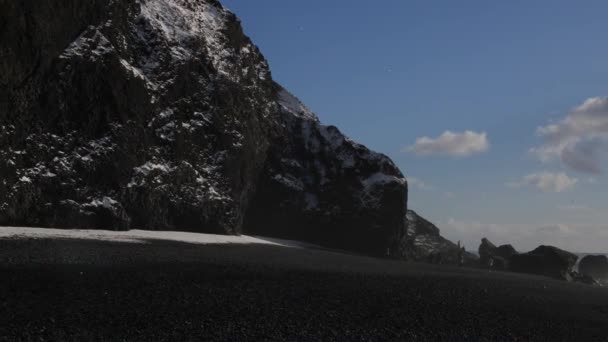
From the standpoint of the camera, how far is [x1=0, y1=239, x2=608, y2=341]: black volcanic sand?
11430 mm

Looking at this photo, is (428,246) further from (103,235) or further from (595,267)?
(103,235)

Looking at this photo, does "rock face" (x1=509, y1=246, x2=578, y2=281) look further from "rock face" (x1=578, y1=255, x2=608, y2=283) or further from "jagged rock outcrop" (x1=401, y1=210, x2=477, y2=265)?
"rock face" (x1=578, y1=255, x2=608, y2=283)

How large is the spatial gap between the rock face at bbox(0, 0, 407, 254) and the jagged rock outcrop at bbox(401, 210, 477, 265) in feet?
30.8

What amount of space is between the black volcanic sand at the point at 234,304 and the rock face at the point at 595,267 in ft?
311

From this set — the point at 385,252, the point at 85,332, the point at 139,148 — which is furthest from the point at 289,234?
the point at 85,332

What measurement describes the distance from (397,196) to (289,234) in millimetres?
15666

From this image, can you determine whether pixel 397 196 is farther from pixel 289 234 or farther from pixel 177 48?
pixel 177 48

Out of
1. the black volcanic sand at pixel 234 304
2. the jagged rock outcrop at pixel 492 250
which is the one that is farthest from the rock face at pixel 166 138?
the jagged rock outcrop at pixel 492 250

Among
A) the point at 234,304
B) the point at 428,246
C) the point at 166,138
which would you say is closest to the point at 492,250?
the point at 428,246

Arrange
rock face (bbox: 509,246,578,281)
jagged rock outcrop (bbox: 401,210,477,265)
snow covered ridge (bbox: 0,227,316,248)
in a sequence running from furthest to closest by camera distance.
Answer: jagged rock outcrop (bbox: 401,210,477,265) < rock face (bbox: 509,246,578,281) < snow covered ridge (bbox: 0,227,316,248)

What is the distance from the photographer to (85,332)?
10.4 m

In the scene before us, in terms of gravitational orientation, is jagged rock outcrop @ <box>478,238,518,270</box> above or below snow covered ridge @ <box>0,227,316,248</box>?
above

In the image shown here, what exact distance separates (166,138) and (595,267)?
106735mm

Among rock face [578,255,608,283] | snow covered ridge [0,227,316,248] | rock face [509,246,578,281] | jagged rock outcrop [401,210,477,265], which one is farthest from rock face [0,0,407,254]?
rock face [578,255,608,283]
